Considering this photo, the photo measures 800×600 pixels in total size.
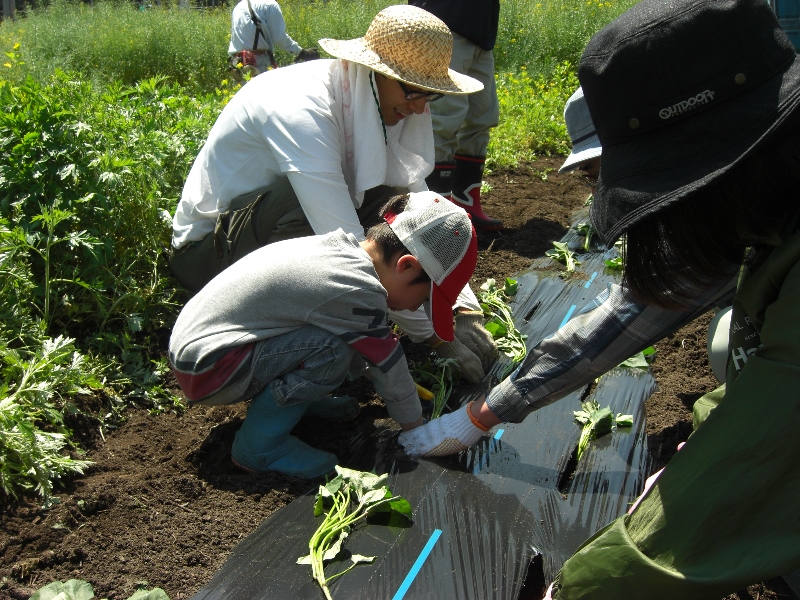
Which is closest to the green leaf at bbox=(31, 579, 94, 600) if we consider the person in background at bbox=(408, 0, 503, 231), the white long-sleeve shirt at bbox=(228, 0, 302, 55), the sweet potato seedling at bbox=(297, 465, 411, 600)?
the sweet potato seedling at bbox=(297, 465, 411, 600)

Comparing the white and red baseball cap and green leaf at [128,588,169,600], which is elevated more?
the white and red baseball cap

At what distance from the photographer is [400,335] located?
3.40 metres

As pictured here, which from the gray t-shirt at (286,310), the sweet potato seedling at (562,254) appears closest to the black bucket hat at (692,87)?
the gray t-shirt at (286,310)

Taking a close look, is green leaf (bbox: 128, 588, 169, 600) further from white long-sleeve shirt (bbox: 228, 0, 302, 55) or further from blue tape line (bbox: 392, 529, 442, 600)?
white long-sleeve shirt (bbox: 228, 0, 302, 55)

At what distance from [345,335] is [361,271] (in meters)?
0.21

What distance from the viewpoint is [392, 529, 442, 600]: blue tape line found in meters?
1.94

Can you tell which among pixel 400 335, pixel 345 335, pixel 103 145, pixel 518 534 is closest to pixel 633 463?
pixel 518 534

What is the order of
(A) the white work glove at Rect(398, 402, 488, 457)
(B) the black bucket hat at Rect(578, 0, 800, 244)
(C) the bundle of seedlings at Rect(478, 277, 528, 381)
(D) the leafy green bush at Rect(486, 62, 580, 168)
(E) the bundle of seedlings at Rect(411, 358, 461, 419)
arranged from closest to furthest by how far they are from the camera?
(B) the black bucket hat at Rect(578, 0, 800, 244) < (A) the white work glove at Rect(398, 402, 488, 457) < (E) the bundle of seedlings at Rect(411, 358, 461, 419) < (C) the bundle of seedlings at Rect(478, 277, 528, 381) < (D) the leafy green bush at Rect(486, 62, 580, 168)

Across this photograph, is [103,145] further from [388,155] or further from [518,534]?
[518,534]

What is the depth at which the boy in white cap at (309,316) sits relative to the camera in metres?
2.29

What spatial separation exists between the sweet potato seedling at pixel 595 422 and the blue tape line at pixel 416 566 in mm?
646

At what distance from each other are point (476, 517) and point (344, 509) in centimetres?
39

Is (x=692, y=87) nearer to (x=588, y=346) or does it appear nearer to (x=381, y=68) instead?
(x=588, y=346)

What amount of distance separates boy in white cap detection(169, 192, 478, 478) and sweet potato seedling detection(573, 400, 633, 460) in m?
0.65
